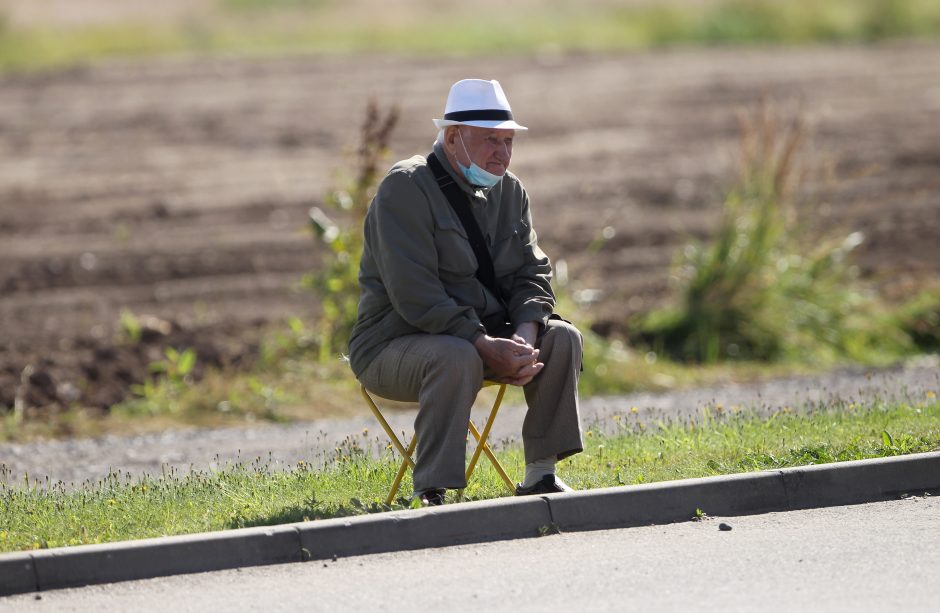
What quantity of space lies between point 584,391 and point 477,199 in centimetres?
521

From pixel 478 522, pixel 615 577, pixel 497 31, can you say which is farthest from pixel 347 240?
pixel 497 31

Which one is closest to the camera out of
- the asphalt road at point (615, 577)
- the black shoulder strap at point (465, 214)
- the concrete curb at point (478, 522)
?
the asphalt road at point (615, 577)

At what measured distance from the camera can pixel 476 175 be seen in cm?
728

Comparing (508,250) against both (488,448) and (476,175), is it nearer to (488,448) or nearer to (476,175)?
(476,175)

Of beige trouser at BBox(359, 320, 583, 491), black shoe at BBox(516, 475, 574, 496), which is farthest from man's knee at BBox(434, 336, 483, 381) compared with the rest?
black shoe at BBox(516, 475, 574, 496)

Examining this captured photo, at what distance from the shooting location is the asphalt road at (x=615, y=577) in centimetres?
592

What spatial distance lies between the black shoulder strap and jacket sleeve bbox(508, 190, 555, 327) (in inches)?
6.5

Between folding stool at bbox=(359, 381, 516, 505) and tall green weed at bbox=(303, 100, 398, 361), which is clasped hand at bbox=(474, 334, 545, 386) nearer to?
folding stool at bbox=(359, 381, 516, 505)

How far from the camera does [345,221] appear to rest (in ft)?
52.9

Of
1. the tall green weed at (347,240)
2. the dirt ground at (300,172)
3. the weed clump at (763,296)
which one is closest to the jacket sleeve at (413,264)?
the tall green weed at (347,240)

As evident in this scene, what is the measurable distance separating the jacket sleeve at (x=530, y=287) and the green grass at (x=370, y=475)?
859 mm

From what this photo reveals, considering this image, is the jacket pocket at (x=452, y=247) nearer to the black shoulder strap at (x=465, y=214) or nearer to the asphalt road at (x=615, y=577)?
the black shoulder strap at (x=465, y=214)

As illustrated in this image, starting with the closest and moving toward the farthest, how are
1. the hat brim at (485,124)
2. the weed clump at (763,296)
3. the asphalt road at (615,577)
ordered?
the asphalt road at (615,577) → the hat brim at (485,124) → the weed clump at (763,296)

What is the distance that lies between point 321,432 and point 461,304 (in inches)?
91.2
